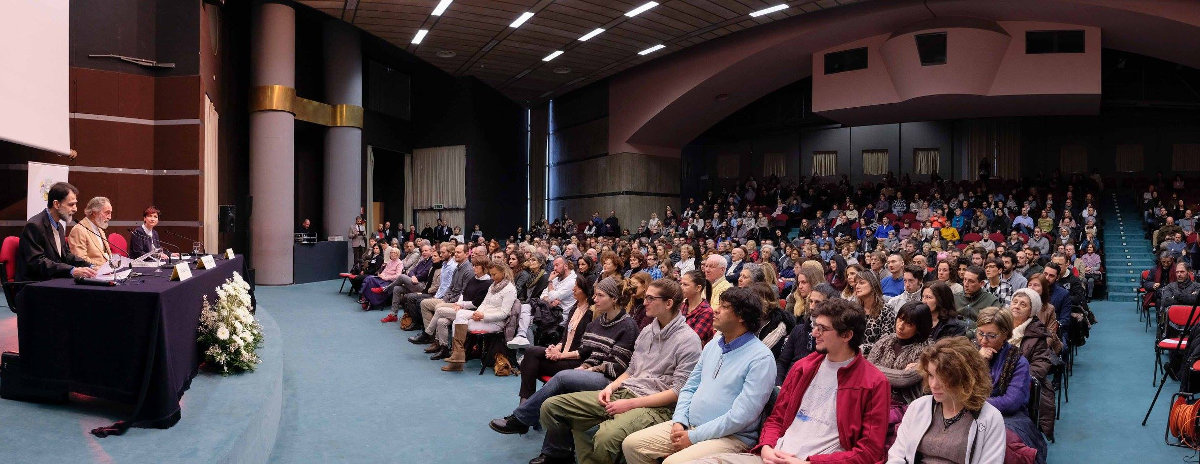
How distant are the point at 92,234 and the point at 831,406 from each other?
449 cm

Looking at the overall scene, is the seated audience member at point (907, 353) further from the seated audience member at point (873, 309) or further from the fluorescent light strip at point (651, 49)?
the fluorescent light strip at point (651, 49)

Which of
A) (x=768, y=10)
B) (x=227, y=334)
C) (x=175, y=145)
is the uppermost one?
(x=768, y=10)

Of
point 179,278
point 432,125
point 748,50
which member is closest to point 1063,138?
point 748,50

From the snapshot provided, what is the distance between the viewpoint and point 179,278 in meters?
3.82

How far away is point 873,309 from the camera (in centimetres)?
411

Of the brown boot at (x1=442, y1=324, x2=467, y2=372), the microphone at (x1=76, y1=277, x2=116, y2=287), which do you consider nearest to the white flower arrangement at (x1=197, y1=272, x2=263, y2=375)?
the microphone at (x1=76, y1=277, x2=116, y2=287)

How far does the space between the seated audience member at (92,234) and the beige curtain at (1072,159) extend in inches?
785

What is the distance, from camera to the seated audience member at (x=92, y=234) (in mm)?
4371

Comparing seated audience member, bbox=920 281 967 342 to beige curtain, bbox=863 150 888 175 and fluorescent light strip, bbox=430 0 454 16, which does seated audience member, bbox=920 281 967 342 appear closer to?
fluorescent light strip, bbox=430 0 454 16

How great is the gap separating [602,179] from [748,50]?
5307 millimetres

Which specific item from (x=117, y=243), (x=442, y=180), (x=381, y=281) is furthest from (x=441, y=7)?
(x=117, y=243)

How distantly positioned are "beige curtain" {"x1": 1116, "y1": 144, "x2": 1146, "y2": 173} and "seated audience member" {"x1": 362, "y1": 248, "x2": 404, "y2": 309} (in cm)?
1745

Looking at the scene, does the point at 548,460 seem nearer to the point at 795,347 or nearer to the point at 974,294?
the point at 795,347

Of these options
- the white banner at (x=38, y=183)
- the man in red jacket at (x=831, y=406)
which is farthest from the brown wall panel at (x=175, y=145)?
the man in red jacket at (x=831, y=406)
